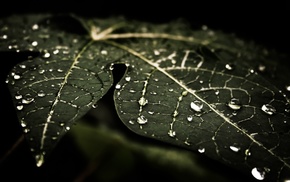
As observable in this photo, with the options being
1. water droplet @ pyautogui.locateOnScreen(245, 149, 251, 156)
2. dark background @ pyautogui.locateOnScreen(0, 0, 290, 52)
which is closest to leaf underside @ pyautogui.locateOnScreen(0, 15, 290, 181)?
water droplet @ pyautogui.locateOnScreen(245, 149, 251, 156)

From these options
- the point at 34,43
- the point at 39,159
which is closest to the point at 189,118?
the point at 39,159

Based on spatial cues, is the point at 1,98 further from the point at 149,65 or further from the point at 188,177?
the point at 188,177

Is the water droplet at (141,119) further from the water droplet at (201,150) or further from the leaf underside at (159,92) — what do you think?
the water droplet at (201,150)

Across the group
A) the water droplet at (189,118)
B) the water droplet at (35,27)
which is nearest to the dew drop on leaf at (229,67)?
the water droplet at (189,118)

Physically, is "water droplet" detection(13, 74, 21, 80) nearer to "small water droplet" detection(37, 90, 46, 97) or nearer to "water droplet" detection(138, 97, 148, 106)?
"small water droplet" detection(37, 90, 46, 97)

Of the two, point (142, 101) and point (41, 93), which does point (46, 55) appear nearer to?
point (41, 93)

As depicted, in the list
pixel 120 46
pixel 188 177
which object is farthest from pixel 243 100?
pixel 188 177

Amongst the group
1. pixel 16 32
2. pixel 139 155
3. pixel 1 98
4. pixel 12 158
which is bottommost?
pixel 139 155
